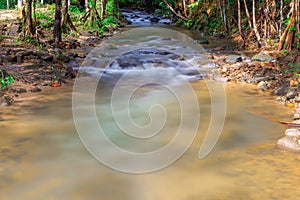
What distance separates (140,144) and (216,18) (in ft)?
Answer: 50.1

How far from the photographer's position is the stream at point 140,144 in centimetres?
377

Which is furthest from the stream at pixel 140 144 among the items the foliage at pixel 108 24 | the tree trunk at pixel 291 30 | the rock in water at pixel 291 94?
the foliage at pixel 108 24

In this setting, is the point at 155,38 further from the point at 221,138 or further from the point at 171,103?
the point at 221,138

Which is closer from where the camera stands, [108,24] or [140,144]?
[140,144]

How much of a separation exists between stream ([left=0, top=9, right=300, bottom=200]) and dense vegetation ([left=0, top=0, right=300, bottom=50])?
3.72 meters

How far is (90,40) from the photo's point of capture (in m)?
14.8

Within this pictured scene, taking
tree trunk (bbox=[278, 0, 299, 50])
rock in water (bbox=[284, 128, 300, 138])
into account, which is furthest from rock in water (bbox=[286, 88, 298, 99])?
tree trunk (bbox=[278, 0, 299, 50])

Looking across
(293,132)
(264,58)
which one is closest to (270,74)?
(264,58)

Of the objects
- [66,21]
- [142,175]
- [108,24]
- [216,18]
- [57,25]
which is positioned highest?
[216,18]

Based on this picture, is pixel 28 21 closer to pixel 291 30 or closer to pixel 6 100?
pixel 6 100

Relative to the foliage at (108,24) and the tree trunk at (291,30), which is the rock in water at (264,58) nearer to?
the tree trunk at (291,30)

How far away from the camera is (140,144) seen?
4.98 metres

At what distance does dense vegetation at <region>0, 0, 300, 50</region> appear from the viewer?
11102 mm

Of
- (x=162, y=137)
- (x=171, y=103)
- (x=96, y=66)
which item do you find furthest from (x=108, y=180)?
(x=96, y=66)
